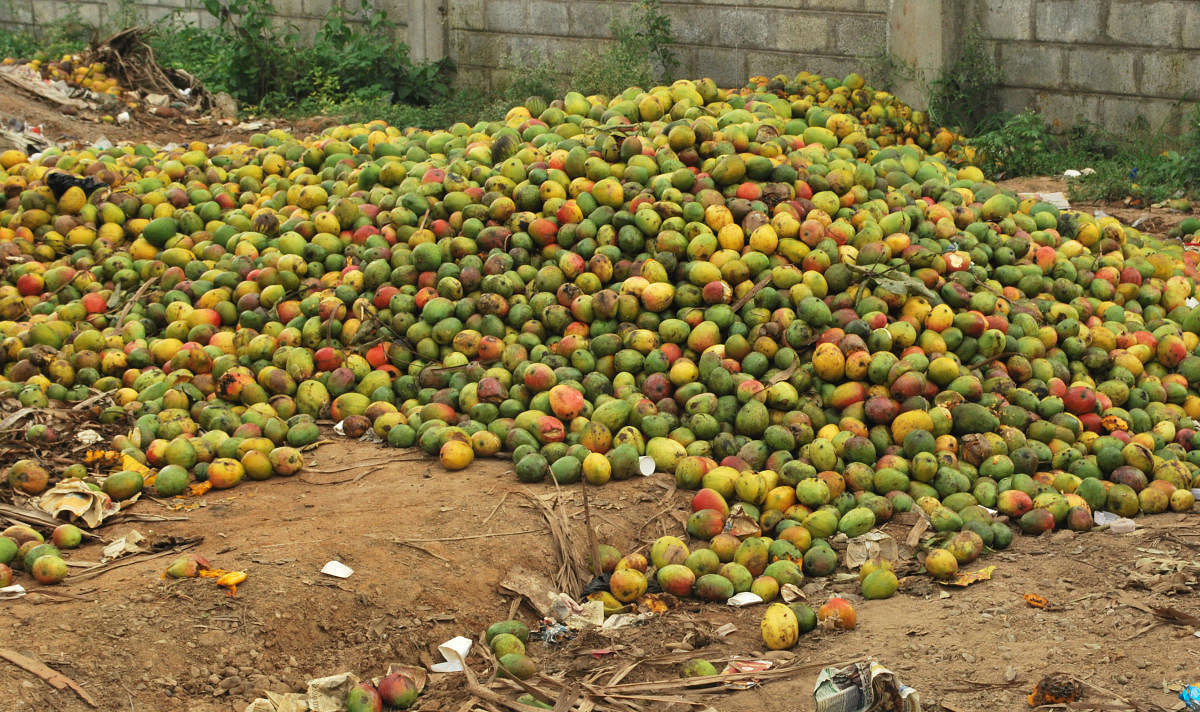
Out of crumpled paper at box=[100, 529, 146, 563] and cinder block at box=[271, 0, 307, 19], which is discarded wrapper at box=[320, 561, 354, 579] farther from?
cinder block at box=[271, 0, 307, 19]

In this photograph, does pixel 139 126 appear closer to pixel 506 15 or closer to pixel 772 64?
pixel 506 15

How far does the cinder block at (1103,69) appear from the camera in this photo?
7152 mm

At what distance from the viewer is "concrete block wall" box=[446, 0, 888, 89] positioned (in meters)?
7.97

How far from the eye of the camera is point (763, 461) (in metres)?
3.83

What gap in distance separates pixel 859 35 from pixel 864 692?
6.41 metres

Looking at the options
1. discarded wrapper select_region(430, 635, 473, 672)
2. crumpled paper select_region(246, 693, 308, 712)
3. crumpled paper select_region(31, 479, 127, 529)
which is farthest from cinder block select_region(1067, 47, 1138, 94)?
crumpled paper select_region(246, 693, 308, 712)

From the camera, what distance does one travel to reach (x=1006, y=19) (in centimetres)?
755

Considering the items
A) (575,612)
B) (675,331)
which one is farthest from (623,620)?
(675,331)

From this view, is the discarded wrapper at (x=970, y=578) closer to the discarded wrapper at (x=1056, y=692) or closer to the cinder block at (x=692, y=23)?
the discarded wrapper at (x=1056, y=692)

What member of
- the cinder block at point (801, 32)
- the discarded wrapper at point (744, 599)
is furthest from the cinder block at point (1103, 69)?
the discarded wrapper at point (744, 599)

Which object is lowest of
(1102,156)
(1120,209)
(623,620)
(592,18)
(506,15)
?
(623,620)

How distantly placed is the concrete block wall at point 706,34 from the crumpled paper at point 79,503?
6122mm

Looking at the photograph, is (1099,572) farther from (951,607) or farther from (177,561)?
(177,561)

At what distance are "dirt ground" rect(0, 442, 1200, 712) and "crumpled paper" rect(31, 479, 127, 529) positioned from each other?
67 millimetres
